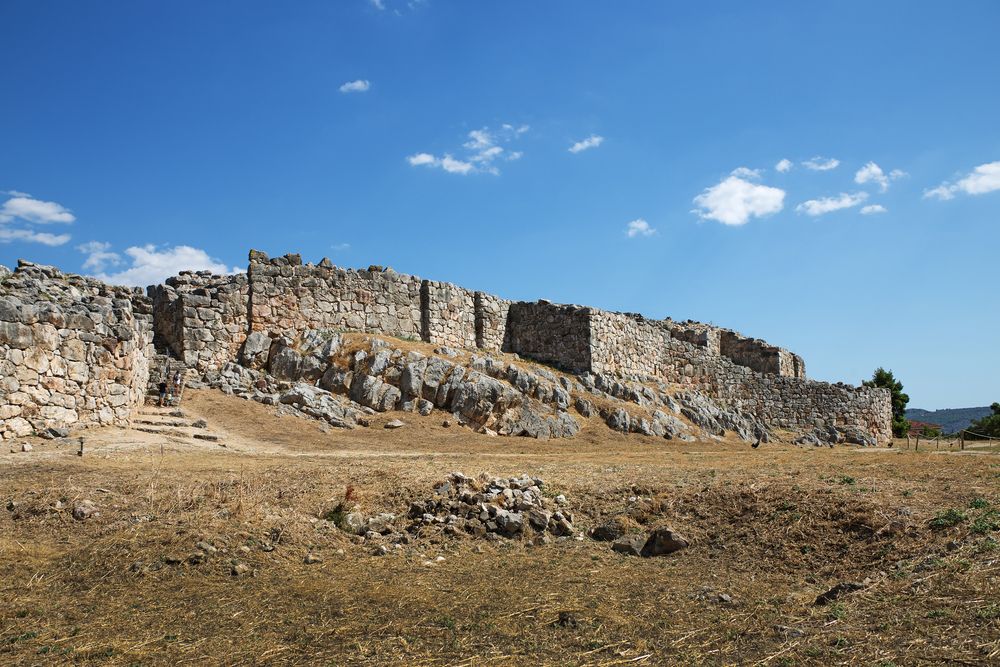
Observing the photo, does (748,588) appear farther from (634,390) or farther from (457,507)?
(634,390)

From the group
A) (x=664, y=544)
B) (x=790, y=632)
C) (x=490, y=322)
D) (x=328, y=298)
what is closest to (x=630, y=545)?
(x=664, y=544)

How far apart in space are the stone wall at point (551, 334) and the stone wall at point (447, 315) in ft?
8.78

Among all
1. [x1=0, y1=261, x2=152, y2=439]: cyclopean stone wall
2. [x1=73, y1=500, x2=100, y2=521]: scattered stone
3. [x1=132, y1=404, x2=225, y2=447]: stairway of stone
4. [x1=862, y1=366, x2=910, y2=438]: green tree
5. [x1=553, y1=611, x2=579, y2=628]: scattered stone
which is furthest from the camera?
[x1=862, y1=366, x2=910, y2=438]: green tree

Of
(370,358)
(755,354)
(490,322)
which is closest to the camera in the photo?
(370,358)

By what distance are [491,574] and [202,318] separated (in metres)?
20.0

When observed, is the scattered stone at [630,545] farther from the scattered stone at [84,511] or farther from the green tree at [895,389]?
the green tree at [895,389]

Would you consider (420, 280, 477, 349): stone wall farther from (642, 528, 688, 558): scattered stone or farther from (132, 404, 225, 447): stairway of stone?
(642, 528, 688, 558): scattered stone

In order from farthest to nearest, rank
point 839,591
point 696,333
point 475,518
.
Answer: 1. point 696,333
2. point 475,518
3. point 839,591

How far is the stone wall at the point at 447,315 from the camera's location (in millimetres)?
30859

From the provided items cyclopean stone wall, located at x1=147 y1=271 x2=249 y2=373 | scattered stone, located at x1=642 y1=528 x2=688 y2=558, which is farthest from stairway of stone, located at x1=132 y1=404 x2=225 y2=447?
scattered stone, located at x1=642 y1=528 x2=688 y2=558

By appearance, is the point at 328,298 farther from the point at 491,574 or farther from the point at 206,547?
the point at 491,574

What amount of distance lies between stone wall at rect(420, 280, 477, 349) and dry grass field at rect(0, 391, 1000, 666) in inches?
683

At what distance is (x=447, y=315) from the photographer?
31.7 metres

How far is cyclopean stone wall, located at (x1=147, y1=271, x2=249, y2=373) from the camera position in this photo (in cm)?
2464
